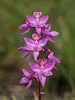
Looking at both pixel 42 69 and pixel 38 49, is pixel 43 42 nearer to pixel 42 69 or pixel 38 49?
pixel 38 49

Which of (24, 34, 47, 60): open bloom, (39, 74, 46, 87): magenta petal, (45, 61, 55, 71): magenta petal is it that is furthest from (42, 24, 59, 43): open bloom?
(39, 74, 46, 87): magenta petal

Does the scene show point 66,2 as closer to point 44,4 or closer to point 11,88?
point 44,4

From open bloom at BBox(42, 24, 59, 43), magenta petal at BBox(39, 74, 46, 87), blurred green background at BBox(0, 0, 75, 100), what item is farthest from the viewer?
blurred green background at BBox(0, 0, 75, 100)

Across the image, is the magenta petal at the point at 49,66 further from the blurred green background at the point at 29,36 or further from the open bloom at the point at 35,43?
the blurred green background at the point at 29,36

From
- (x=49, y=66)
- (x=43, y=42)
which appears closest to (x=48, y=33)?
(x=43, y=42)

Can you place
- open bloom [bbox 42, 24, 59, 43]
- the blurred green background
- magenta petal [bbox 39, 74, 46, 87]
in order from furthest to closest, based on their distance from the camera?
the blurred green background
open bloom [bbox 42, 24, 59, 43]
magenta petal [bbox 39, 74, 46, 87]

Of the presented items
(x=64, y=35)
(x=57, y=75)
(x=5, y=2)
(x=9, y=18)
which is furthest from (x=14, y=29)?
(x=57, y=75)

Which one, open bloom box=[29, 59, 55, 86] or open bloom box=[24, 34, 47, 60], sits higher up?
open bloom box=[24, 34, 47, 60]

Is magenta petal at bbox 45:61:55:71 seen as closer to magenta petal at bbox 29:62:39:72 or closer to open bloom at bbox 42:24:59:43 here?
magenta petal at bbox 29:62:39:72

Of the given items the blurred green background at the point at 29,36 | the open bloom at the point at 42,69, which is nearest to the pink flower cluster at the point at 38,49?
the open bloom at the point at 42,69
